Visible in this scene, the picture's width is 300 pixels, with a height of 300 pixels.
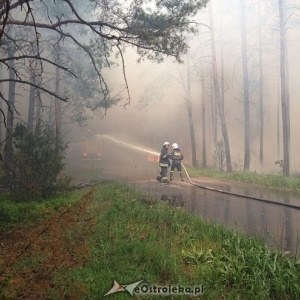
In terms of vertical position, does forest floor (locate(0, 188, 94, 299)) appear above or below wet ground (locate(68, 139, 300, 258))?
above

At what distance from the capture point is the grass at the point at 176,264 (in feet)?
9.65

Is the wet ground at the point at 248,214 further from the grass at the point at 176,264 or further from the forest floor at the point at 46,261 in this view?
the forest floor at the point at 46,261

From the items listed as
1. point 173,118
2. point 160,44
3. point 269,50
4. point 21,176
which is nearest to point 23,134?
point 21,176

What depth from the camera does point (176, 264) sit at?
3506 mm

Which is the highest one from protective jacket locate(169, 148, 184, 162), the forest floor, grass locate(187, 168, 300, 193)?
protective jacket locate(169, 148, 184, 162)

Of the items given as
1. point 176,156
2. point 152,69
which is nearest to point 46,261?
point 176,156

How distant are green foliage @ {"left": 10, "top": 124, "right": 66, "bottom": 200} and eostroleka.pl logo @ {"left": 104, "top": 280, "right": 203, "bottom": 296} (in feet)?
17.2

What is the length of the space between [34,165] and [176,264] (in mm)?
5696

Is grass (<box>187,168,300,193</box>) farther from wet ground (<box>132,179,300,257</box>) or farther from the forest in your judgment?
wet ground (<box>132,179,300,257</box>)

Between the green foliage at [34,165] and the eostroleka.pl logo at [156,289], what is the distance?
5256mm

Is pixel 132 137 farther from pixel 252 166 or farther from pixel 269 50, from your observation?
pixel 269 50

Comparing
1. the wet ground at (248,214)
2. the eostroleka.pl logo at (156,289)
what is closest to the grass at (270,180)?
the wet ground at (248,214)

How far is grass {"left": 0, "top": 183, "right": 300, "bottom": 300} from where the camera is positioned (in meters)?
2.94

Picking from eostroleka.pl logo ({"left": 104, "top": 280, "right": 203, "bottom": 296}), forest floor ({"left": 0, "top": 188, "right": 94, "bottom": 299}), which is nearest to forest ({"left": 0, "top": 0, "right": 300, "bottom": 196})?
forest floor ({"left": 0, "top": 188, "right": 94, "bottom": 299})
